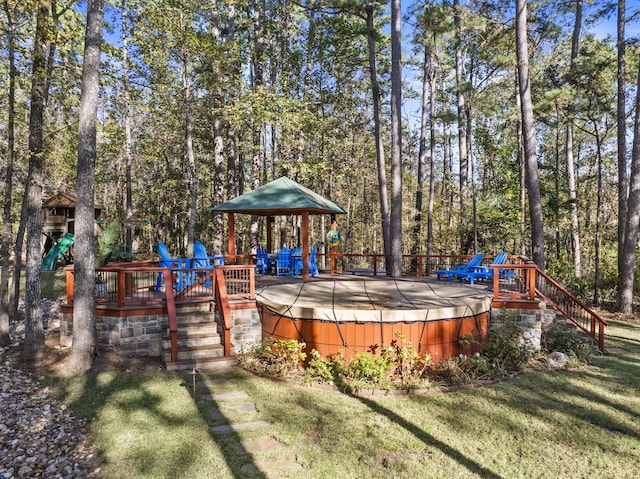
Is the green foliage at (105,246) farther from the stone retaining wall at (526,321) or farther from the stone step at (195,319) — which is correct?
the stone retaining wall at (526,321)

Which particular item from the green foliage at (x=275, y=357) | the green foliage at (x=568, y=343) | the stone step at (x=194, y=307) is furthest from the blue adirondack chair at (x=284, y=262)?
the green foliage at (x=568, y=343)

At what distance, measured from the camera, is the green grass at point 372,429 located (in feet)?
11.5

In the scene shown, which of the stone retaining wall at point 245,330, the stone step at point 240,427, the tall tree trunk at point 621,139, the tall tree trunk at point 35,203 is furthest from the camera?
the tall tree trunk at point 621,139

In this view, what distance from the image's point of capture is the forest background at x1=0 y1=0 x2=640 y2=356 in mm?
8742

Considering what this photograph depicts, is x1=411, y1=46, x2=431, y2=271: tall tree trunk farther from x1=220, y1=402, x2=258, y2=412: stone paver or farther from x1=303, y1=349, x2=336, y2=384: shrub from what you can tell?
x1=220, y1=402, x2=258, y2=412: stone paver

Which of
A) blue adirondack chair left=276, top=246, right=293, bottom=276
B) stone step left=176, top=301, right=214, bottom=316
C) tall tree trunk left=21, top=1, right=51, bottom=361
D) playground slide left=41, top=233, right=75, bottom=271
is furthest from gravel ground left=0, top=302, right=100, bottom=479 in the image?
playground slide left=41, top=233, right=75, bottom=271

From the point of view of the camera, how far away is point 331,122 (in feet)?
58.2

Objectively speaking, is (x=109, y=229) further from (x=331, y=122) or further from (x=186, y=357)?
(x=331, y=122)

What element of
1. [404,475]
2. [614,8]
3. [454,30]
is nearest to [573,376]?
[404,475]

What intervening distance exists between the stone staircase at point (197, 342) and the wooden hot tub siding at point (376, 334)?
1.25 metres

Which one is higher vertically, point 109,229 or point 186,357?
point 109,229

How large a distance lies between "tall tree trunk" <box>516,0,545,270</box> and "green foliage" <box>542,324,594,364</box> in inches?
96.5

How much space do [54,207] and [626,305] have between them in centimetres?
2331

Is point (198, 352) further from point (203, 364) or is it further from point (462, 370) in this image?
point (462, 370)
